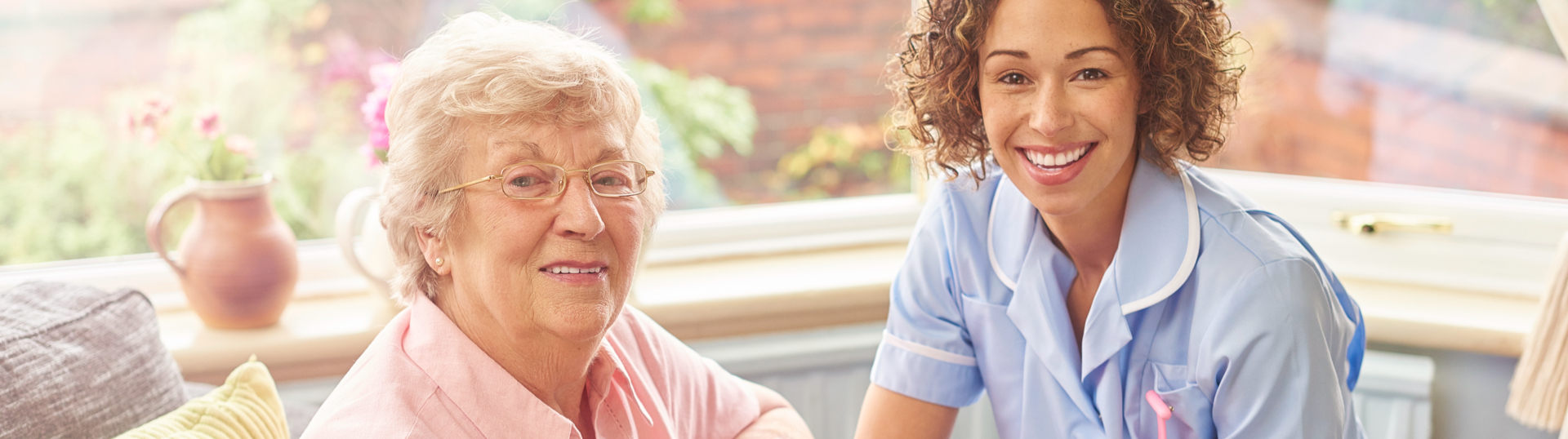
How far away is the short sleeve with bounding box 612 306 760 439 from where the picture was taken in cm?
137

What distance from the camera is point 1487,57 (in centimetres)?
211

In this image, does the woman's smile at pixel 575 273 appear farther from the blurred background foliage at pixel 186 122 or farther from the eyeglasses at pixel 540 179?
the blurred background foliage at pixel 186 122

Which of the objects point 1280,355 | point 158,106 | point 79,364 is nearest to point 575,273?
point 79,364

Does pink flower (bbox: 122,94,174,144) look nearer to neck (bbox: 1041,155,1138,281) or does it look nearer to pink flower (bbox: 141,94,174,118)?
pink flower (bbox: 141,94,174,118)

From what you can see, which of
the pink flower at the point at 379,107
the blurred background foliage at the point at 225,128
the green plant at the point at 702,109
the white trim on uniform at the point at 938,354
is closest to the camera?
the white trim on uniform at the point at 938,354

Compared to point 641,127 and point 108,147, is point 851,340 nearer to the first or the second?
point 641,127

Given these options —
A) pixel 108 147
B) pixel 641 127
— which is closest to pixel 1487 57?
pixel 641 127

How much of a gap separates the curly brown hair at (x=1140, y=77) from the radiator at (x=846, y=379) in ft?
2.44

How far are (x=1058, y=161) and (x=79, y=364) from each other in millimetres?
1163

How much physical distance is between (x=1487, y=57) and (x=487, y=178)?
1.99 meters

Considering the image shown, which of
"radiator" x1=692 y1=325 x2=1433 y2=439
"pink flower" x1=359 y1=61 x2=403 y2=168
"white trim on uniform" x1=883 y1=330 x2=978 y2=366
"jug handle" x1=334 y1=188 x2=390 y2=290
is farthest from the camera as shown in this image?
"radiator" x1=692 y1=325 x2=1433 y2=439

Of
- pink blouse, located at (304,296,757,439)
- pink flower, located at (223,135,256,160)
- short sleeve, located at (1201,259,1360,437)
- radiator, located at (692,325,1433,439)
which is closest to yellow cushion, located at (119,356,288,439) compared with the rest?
pink blouse, located at (304,296,757,439)

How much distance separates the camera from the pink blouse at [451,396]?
105 centimetres

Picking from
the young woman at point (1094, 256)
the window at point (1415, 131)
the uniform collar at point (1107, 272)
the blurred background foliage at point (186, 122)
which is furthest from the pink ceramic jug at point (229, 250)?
the window at point (1415, 131)
